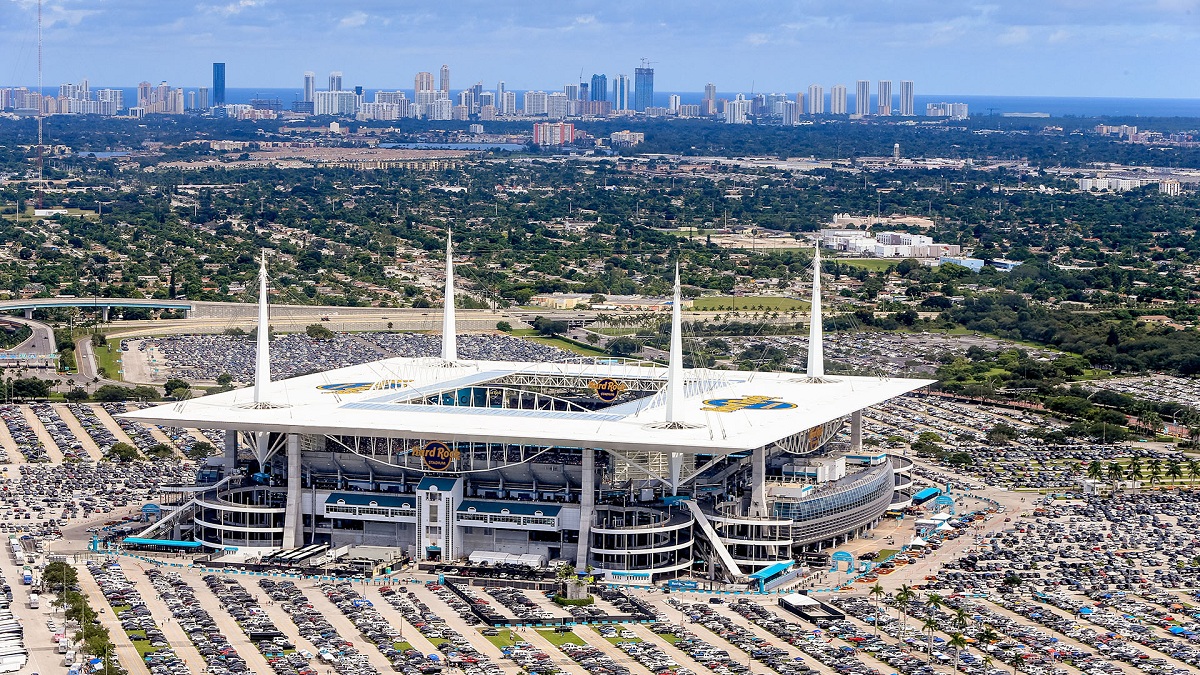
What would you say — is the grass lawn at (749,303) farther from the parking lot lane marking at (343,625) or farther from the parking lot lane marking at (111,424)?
the parking lot lane marking at (343,625)

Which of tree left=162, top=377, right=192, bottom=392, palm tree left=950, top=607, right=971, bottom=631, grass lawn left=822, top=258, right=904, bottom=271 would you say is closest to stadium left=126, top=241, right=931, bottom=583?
palm tree left=950, top=607, right=971, bottom=631

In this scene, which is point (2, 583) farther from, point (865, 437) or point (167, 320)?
point (167, 320)

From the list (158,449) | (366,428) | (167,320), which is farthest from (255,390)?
(167,320)

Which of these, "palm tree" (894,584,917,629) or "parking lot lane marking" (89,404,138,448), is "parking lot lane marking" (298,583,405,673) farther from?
"parking lot lane marking" (89,404,138,448)

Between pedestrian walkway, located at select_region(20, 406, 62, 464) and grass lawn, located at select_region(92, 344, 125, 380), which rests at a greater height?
grass lawn, located at select_region(92, 344, 125, 380)

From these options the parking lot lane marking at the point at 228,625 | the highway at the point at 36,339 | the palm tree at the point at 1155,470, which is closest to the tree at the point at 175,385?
the highway at the point at 36,339

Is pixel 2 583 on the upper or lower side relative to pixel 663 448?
lower

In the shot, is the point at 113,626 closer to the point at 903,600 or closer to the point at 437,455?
the point at 437,455
